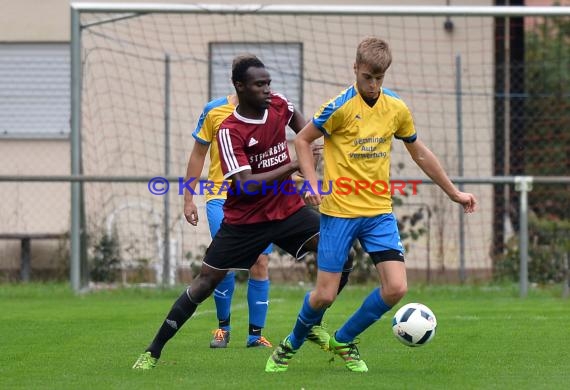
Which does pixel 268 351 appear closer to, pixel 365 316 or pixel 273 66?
pixel 365 316

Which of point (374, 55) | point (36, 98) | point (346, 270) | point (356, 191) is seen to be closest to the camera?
point (374, 55)

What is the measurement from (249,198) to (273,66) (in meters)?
7.77

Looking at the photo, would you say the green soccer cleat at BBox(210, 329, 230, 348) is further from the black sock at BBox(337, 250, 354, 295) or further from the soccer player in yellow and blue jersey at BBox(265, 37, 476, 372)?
the soccer player in yellow and blue jersey at BBox(265, 37, 476, 372)

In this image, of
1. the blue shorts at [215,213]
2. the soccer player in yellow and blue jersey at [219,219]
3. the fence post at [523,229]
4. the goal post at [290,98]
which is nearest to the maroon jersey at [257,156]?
the soccer player in yellow and blue jersey at [219,219]

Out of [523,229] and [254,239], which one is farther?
[523,229]

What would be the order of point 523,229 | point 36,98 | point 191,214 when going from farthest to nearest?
point 36,98 < point 523,229 < point 191,214

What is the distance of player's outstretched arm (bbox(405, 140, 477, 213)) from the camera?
7.05m

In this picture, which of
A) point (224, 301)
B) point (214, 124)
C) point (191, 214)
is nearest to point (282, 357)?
point (224, 301)

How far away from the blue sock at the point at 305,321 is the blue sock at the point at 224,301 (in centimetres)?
177

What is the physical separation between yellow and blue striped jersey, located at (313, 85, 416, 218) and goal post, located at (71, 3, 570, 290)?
737 cm

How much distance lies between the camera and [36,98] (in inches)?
645

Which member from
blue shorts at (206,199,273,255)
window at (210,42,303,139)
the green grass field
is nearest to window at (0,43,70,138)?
window at (210,42,303,139)

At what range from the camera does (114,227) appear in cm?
1476

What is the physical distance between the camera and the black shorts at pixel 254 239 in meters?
7.32
